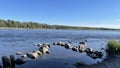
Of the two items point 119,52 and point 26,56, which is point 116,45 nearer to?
point 119,52

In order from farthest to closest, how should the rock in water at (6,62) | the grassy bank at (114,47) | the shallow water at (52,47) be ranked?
the grassy bank at (114,47) < the shallow water at (52,47) < the rock in water at (6,62)

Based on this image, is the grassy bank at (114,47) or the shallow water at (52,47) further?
the grassy bank at (114,47)

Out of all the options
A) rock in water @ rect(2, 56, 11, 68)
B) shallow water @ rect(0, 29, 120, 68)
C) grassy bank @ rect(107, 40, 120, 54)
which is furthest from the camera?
grassy bank @ rect(107, 40, 120, 54)

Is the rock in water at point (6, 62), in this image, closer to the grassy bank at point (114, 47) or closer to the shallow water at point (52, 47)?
the shallow water at point (52, 47)

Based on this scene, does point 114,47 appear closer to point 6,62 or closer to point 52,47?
point 52,47

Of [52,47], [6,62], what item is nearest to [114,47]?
[52,47]

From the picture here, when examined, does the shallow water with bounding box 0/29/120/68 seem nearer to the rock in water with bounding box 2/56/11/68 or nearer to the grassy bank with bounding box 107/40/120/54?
the grassy bank with bounding box 107/40/120/54

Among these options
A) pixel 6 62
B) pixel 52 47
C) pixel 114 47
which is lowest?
pixel 52 47

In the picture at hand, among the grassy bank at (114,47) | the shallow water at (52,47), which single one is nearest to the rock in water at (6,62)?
the shallow water at (52,47)

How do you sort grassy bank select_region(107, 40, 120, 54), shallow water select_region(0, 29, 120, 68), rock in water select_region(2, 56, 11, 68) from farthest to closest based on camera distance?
grassy bank select_region(107, 40, 120, 54) < shallow water select_region(0, 29, 120, 68) < rock in water select_region(2, 56, 11, 68)

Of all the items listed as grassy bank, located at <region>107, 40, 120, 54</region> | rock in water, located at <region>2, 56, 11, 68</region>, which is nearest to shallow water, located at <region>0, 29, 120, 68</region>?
grassy bank, located at <region>107, 40, 120, 54</region>

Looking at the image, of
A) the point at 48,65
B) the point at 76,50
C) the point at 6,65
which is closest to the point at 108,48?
the point at 76,50

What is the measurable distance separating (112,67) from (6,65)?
11.2m

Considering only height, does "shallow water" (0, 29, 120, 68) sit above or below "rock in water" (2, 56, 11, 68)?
below
